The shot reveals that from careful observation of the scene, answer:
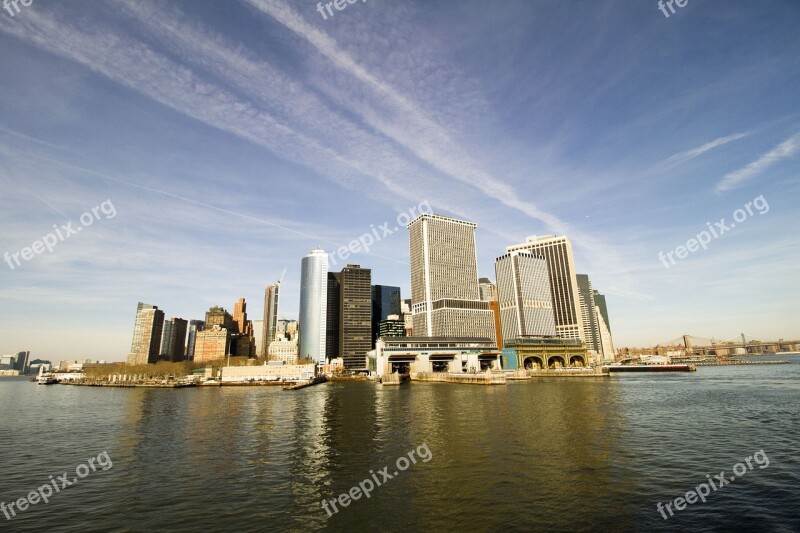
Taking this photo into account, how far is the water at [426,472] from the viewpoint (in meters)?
24.5

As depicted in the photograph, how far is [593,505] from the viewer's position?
25.6 meters

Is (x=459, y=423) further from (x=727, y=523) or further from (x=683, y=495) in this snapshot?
(x=727, y=523)

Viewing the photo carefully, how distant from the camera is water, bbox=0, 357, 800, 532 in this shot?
24.5 m
